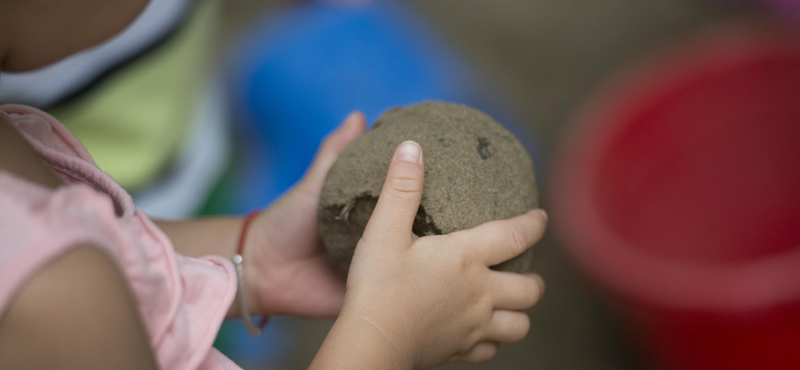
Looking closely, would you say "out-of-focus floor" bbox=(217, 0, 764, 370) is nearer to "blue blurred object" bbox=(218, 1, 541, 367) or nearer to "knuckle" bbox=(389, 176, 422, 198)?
"blue blurred object" bbox=(218, 1, 541, 367)

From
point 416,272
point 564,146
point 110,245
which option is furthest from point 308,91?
point 110,245

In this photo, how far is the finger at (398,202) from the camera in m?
0.63

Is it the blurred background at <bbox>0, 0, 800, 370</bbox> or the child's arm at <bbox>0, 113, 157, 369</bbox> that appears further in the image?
the blurred background at <bbox>0, 0, 800, 370</bbox>

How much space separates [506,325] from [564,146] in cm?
82

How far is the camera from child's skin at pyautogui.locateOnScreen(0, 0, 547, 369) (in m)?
0.43

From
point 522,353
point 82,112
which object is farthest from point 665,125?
point 82,112

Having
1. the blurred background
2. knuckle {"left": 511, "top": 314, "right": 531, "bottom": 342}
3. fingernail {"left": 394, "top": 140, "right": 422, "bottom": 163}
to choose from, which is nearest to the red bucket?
the blurred background

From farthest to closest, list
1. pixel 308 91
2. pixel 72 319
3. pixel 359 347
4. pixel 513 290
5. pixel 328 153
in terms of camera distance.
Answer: pixel 308 91
pixel 328 153
pixel 513 290
pixel 359 347
pixel 72 319

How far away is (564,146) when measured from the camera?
1510 millimetres

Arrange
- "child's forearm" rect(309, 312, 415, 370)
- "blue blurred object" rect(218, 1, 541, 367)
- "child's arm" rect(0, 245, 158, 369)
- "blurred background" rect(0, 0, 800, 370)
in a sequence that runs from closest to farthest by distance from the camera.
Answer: "child's arm" rect(0, 245, 158, 369)
"child's forearm" rect(309, 312, 415, 370)
"blurred background" rect(0, 0, 800, 370)
"blue blurred object" rect(218, 1, 541, 367)

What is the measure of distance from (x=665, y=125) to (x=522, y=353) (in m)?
0.62

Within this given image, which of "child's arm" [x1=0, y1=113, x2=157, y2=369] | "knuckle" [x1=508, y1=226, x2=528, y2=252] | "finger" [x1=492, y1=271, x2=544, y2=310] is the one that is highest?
"knuckle" [x1=508, y1=226, x2=528, y2=252]

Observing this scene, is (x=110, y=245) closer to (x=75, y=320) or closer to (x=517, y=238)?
(x=75, y=320)

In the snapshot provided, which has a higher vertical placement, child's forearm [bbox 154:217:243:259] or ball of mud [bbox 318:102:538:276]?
ball of mud [bbox 318:102:538:276]
